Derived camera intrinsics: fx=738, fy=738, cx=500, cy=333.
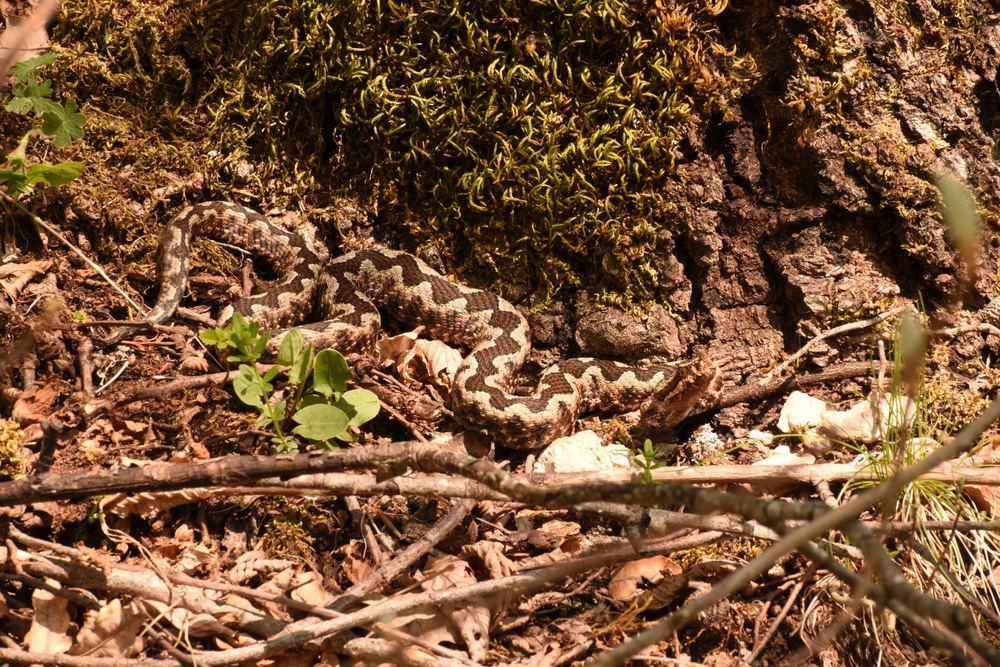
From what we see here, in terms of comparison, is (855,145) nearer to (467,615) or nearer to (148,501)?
(467,615)

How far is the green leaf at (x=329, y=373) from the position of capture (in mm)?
3557

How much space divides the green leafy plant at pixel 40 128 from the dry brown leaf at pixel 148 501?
6.06ft

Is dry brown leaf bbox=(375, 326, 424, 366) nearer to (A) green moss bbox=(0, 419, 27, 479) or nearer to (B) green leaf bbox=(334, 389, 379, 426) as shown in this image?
(B) green leaf bbox=(334, 389, 379, 426)

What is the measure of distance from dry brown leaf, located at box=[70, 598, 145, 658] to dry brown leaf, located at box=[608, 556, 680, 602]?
2.05m

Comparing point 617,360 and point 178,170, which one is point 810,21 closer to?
point 617,360

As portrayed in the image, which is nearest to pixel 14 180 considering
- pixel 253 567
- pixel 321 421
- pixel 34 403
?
pixel 34 403

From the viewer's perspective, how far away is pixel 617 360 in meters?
5.23

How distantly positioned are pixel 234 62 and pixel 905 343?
190 inches

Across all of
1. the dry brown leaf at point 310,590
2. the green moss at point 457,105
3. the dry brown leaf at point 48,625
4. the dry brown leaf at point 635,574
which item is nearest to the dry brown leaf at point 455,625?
the dry brown leaf at point 310,590

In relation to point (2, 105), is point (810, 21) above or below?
above

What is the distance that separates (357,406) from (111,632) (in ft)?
4.51

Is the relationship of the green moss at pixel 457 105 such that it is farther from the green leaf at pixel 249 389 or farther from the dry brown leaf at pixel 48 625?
the dry brown leaf at pixel 48 625

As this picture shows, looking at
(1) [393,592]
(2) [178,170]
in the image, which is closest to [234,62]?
(2) [178,170]

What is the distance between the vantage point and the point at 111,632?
3.00 m
